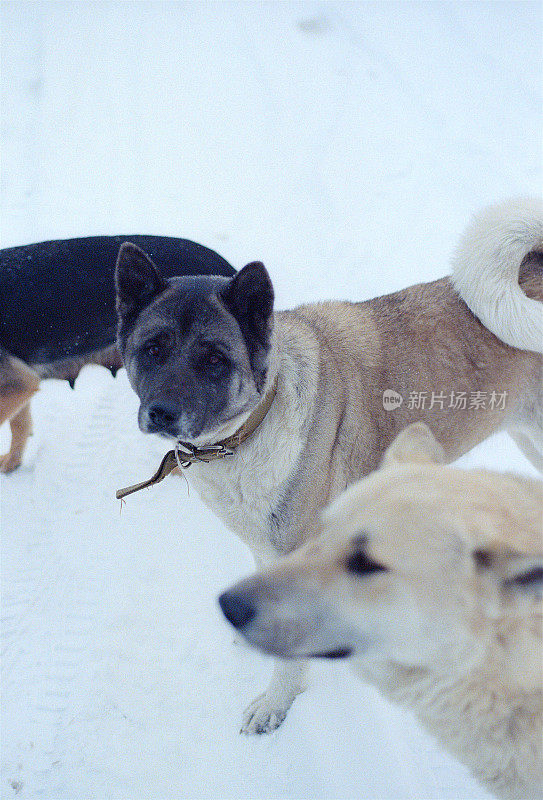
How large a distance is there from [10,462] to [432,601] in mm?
3212

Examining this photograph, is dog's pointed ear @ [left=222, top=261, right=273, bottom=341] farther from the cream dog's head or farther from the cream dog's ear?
the cream dog's head

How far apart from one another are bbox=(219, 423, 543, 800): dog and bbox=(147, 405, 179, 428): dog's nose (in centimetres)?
83

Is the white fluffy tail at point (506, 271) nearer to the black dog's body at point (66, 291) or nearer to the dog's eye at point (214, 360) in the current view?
the dog's eye at point (214, 360)

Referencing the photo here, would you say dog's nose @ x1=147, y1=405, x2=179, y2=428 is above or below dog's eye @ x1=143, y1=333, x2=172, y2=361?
below

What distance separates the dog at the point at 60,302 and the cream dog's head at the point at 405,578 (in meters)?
2.31

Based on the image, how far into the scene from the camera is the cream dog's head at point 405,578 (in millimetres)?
1323

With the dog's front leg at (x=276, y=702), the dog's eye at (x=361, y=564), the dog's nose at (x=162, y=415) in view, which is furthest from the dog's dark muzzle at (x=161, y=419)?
the dog's front leg at (x=276, y=702)

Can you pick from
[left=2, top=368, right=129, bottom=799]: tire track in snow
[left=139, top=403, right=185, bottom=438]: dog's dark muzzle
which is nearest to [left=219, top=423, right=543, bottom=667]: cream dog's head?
[left=139, top=403, right=185, bottom=438]: dog's dark muzzle

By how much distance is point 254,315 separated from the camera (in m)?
2.28

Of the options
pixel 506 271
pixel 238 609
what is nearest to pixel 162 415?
pixel 238 609

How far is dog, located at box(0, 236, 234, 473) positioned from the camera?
333cm

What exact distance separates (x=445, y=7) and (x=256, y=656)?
29.4 ft

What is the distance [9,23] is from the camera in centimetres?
829

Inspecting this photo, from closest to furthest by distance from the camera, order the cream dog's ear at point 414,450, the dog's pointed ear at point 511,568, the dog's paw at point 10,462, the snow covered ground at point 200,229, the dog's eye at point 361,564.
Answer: the dog's pointed ear at point 511,568 < the dog's eye at point 361,564 < the cream dog's ear at point 414,450 < the snow covered ground at point 200,229 < the dog's paw at point 10,462
